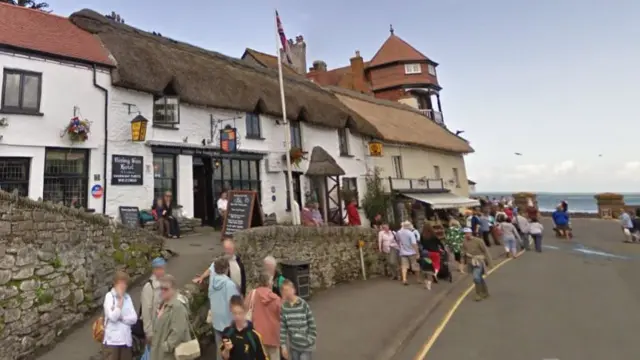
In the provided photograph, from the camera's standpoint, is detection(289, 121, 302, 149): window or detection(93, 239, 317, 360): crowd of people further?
detection(289, 121, 302, 149): window

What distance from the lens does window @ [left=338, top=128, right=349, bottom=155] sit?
2144cm

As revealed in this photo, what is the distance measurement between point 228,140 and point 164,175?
2742 mm

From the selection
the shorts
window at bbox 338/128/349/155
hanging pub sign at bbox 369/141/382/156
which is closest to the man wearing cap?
the shorts

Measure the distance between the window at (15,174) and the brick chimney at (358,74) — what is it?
32.2 metres

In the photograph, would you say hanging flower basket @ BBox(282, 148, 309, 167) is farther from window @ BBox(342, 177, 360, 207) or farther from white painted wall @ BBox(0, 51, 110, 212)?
white painted wall @ BBox(0, 51, 110, 212)

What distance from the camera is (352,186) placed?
21.4 meters

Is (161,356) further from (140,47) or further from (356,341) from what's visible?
(140,47)

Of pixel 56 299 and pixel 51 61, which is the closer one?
pixel 56 299

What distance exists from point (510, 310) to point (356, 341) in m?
4.31

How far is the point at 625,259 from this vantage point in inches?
621

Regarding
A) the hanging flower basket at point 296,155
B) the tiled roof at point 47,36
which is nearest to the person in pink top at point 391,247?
the hanging flower basket at point 296,155

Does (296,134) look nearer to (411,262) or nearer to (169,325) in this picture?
(411,262)

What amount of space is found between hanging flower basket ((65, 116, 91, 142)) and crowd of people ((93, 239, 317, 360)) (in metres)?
7.78

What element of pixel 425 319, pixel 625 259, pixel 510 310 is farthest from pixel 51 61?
pixel 625 259
